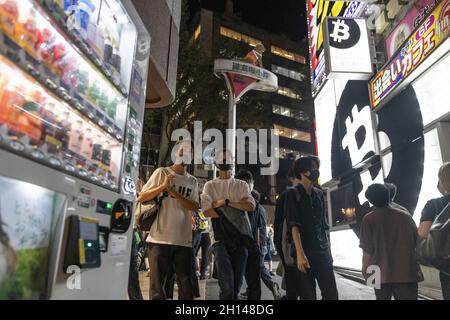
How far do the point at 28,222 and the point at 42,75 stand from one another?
2.59 feet

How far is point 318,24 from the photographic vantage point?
10.1 meters

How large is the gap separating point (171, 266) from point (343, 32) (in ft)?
21.4

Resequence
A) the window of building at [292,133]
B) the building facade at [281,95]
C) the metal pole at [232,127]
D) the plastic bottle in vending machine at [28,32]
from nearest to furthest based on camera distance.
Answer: the plastic bottle in vending machine at [28,32] < the metal pole at [232,127] < the building facade at [281,95] < the window of building at [292,133]

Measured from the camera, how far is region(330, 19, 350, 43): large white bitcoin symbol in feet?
23.5

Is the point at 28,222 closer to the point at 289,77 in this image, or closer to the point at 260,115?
the point at 260,115

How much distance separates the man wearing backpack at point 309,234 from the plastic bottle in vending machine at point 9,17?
99.1 inches

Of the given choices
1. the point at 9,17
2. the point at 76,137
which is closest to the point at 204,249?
the point at 76,137

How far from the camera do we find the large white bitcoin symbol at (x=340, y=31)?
7.16 metres

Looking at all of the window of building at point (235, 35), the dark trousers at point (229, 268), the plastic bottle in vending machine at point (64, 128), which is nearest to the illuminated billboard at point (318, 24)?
the dark trousers at point (229, 268)

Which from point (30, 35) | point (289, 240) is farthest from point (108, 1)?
Answer: point (289, 240)

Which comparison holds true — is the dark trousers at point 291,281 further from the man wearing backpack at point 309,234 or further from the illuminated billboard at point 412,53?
the illuminated billboard at point 412,53

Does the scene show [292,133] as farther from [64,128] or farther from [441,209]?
[64,128]

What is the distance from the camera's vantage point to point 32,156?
1.65 meters

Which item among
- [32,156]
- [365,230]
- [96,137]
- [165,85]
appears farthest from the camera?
[165,85]
